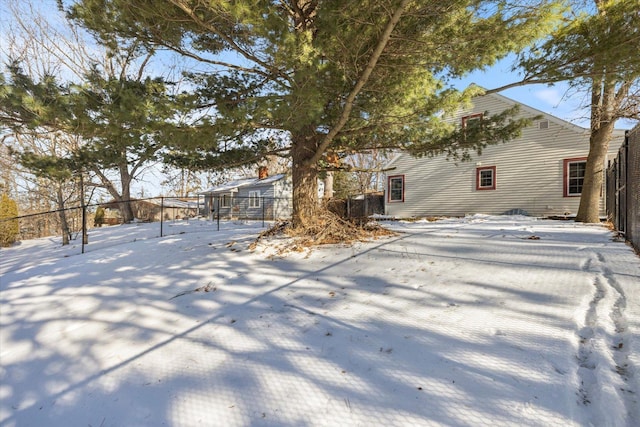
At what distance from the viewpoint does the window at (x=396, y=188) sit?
1548cm

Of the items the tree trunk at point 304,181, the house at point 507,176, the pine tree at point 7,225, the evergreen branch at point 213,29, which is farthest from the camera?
the house at point 507,176

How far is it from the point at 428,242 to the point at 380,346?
3.39 meters

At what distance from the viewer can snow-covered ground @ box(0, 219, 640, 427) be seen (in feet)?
5.29

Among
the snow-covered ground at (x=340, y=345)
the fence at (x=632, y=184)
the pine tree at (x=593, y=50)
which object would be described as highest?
the pine tree at (x=593, y=50)

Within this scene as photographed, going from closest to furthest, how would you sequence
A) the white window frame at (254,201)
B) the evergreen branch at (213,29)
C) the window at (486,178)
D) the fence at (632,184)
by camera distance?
the evergreen branch at (213,29), the fence at (632,184), the window at (486,178), the white window frame at (254,201)

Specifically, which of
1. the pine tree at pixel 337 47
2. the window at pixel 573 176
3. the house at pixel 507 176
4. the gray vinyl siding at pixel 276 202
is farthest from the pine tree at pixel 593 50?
the gray vinyl siding at pixel 276 202

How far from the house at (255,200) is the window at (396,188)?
6.28m

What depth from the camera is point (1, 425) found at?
1.81 metres

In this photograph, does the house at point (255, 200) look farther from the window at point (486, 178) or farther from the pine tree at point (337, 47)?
the pine tree at point (337, 47)

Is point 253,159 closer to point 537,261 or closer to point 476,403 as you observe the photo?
point 537,261

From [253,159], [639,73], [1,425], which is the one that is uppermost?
[639,73]

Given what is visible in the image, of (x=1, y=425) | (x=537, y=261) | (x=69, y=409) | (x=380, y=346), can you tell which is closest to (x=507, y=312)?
(x=380, y=346)

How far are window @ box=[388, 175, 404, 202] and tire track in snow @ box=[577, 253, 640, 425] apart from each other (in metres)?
13.0

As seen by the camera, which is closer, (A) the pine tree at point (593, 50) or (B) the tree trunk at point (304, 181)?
(A) the pine tree at point (593, 50)
